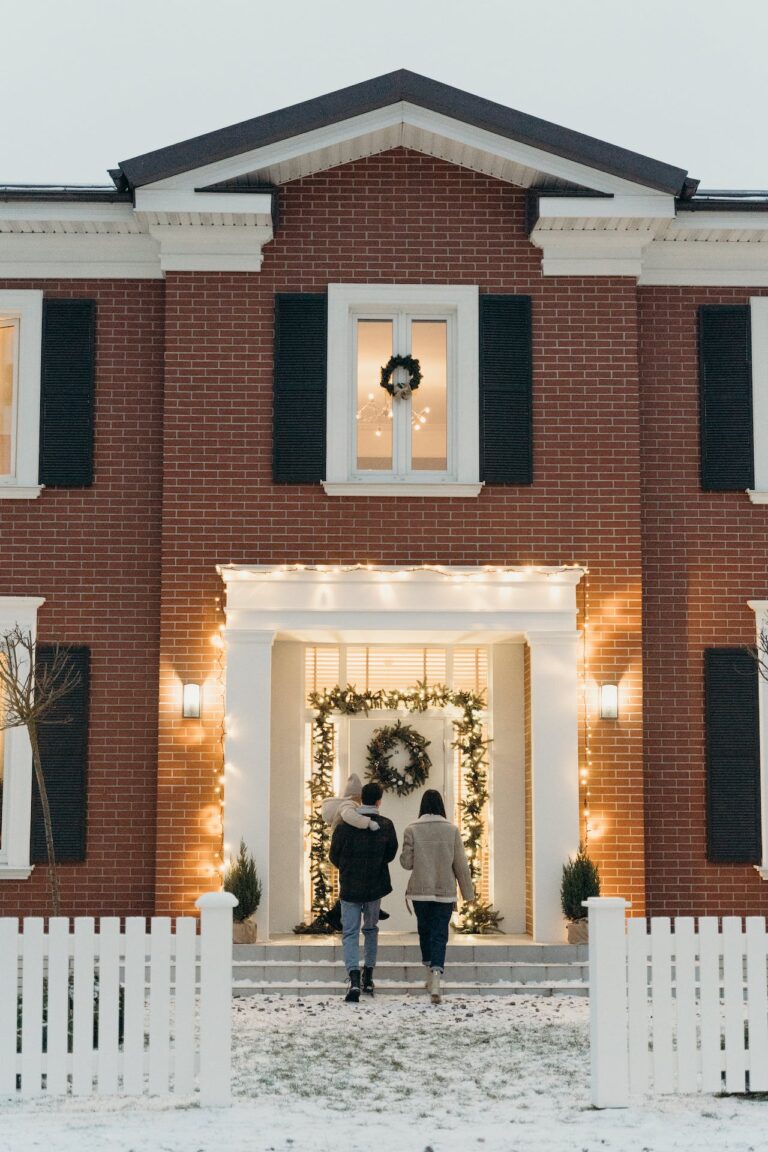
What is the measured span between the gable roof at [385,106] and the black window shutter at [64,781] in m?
4.20

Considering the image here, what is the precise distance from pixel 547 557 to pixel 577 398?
1.36 metres

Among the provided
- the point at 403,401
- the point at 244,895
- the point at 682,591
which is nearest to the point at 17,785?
the point at 244,895

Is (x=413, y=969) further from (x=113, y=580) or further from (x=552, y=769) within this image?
(x=113, y=580)

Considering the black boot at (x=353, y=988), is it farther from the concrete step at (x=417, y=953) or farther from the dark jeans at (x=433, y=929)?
the concrete step at (x=417, y=953)

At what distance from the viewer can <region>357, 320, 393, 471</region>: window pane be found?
43.2ft

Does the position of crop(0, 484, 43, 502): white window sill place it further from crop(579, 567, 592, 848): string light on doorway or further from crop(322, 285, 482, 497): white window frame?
crop(579, 567, 592, 848): string light on doorway

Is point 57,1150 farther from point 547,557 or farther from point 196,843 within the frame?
point 547,557

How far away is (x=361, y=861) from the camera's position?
36.4 feet

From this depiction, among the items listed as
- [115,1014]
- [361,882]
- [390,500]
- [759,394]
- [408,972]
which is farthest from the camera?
[759,394]

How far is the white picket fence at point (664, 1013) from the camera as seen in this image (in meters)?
7.78

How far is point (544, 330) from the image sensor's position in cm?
1313

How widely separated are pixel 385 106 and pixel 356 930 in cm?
652

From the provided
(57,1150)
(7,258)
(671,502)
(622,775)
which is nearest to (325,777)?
(622,775)

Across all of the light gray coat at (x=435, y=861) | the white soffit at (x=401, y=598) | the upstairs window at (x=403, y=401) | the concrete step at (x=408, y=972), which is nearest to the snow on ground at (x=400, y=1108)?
the light gray coat at (x=435, y=861)
